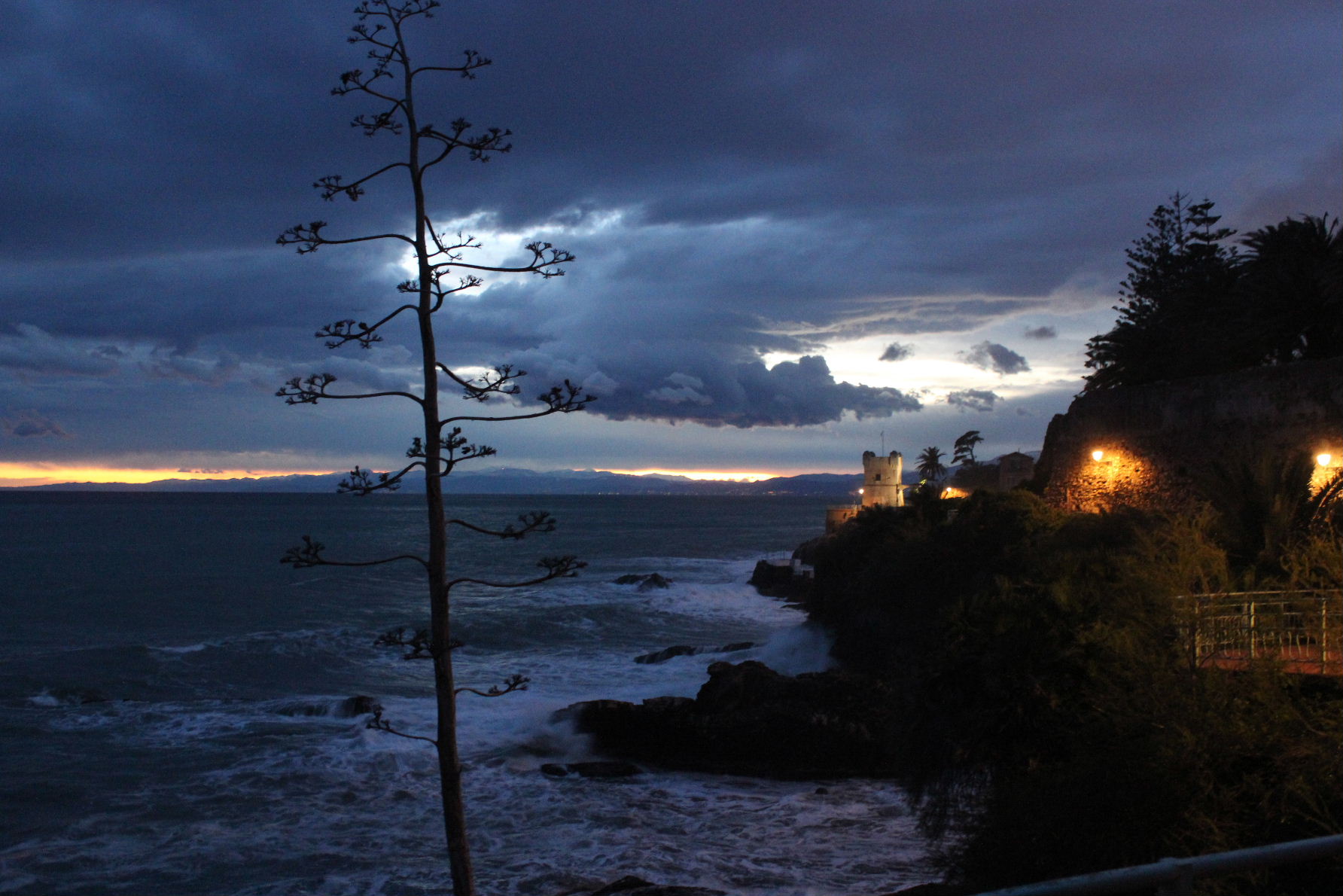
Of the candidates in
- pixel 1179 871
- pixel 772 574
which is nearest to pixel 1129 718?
pixel 1179 871

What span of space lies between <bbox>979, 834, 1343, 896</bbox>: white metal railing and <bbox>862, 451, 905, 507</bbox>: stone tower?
54.8 meters

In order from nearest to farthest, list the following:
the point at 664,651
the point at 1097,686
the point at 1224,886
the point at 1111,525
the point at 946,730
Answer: the point at 1224,886 → the point at 1097,686 → the point at 946,730 → the point at 1111,525 → the point at 664,651

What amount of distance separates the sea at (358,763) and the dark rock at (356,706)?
169 mm

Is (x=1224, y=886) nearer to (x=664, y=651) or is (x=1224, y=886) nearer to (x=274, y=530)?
(x=664, y=651)

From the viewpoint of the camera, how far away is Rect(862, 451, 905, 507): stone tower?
185 feet

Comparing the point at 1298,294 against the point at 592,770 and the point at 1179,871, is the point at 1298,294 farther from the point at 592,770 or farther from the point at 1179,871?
the point at 1179,871

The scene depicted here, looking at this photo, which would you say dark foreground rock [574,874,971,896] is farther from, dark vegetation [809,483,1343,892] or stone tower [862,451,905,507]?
stone tower [862,451,905,507]

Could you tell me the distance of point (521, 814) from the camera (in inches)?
583

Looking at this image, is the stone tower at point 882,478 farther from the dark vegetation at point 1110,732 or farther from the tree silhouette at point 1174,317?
the dark vegetation at point 1110,732

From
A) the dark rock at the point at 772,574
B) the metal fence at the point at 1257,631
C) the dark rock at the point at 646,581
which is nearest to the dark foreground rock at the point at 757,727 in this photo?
the metal fence at the point at 1257,631

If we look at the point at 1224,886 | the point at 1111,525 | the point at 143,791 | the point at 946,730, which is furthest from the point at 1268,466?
the point at 143,791

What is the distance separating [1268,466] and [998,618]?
898 centimetres

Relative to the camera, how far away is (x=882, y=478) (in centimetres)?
5719

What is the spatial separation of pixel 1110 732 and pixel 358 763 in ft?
44.1
